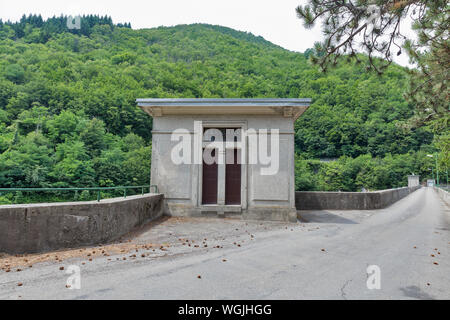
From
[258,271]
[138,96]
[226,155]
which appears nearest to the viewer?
[258,271]

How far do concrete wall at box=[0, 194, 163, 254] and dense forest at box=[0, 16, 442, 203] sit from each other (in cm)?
2993

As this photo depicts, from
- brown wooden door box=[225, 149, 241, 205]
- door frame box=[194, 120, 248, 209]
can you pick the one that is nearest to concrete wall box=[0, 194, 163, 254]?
door frame box=[194, 120, 248, 209]

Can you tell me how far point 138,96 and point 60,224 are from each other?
64.1m

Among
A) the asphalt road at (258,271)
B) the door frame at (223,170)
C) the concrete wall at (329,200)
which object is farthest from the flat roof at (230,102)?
the concrete wall at (329,200)

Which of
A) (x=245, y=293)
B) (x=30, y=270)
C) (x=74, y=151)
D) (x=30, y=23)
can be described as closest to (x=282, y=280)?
(x=245, y=293)

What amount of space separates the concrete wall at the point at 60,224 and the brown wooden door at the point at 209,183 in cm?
373

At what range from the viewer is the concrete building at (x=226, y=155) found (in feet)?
35.5

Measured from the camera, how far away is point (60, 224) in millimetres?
6086

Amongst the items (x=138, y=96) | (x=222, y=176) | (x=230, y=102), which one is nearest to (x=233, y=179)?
(x=222, y=176)

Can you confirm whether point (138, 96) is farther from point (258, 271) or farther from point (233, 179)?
point (258, 271)

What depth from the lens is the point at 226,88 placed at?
206 ft
